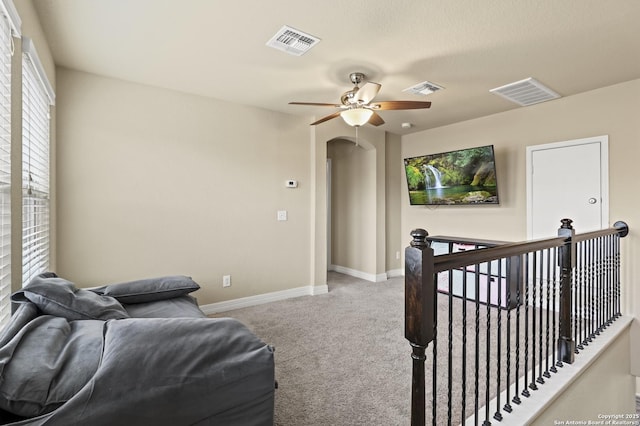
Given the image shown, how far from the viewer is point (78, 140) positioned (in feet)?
9.82

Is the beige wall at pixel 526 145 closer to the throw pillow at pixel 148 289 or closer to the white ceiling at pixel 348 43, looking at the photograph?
the white ceiling at pixel 348 43

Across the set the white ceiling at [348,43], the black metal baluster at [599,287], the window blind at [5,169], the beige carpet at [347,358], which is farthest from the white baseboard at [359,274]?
the window blind at [5,169]

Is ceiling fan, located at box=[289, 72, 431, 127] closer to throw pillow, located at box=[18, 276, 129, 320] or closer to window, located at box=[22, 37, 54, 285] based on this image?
window, located at box=[22, 37, 54, 285]

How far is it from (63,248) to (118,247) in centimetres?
43

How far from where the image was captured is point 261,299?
13.3 ft

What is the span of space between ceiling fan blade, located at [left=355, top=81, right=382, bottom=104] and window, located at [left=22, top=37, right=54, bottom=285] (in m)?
2.22

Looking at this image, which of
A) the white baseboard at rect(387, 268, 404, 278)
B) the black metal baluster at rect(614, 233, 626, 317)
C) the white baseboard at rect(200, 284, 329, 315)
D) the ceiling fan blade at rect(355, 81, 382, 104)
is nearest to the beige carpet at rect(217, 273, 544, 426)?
the white baseboard at rect(200, 284, 329, 315)

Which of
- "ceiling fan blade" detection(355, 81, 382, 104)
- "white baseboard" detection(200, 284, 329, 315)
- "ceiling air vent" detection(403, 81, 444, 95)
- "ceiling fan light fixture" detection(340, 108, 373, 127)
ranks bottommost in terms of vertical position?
"white baseboard" detection(200, 284, 329, 315)

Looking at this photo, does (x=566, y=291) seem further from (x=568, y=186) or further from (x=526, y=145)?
(x=526, y=145)

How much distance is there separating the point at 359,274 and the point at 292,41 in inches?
158

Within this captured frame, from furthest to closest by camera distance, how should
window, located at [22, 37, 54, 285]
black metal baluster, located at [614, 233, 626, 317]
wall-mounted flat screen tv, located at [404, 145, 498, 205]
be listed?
wall-mounted flat screen tv, located at [404, 145, 498, 205] < black metal baluster, located at [614, 233, 626, 317] < window, located at [22, 37, 54, 285]

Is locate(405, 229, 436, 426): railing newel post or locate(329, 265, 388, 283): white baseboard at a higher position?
locate(405, 229, 436, 426): railing newel post

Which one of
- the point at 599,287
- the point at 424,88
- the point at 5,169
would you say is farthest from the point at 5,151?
the point at 599,287

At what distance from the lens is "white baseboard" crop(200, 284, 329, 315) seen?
3688 mm
